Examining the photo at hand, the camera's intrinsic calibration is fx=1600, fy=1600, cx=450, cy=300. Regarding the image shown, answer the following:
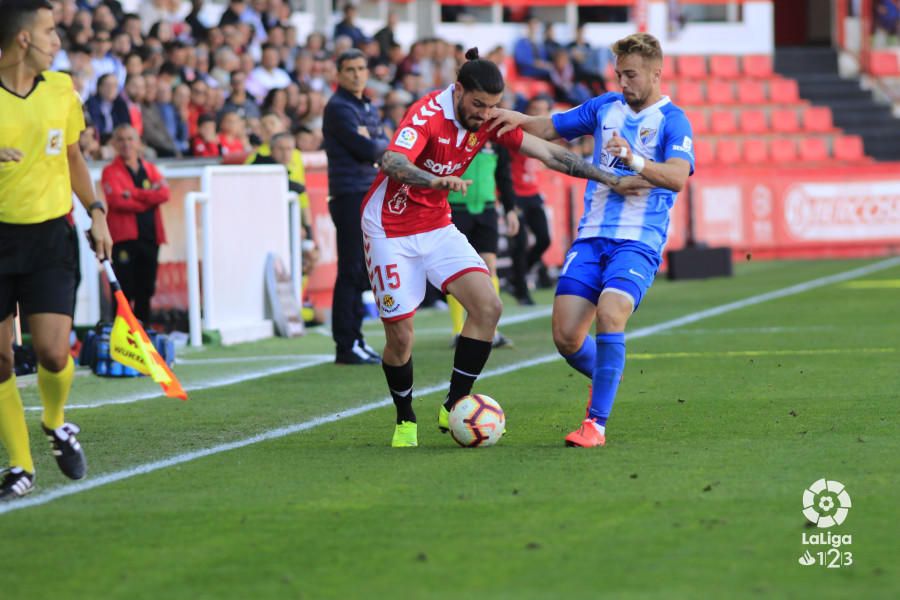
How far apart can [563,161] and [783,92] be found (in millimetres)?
25214

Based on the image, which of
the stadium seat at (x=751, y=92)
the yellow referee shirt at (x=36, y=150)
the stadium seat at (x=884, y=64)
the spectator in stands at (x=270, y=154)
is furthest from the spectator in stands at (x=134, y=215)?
the stadium seat at (x=884, y=64)

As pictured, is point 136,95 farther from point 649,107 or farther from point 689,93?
point 689,93

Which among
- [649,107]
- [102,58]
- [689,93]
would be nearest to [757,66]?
[689,93]

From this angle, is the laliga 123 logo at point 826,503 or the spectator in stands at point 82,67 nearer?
the laliga 123 logo at point 826,503

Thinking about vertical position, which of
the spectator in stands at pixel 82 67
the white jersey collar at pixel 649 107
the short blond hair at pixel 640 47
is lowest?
the white jersey collar at pixel 649 107

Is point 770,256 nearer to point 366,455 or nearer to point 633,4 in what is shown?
point 633,4

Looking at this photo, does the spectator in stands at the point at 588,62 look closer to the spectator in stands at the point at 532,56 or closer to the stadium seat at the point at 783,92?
the spectator in stands at the point at 532,56

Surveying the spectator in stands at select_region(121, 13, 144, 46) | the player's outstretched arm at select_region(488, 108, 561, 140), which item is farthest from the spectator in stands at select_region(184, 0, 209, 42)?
the player's outstretched arm at select_region(488, 108, 561, 140)

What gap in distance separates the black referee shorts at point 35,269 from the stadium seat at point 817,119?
26.1 m

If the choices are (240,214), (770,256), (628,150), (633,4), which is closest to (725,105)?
(633,4)

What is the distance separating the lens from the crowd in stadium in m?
16.6

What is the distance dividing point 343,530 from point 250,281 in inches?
348

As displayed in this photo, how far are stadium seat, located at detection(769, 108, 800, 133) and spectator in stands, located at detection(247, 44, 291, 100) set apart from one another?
43.1 ft

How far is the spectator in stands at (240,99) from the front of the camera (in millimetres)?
18109
